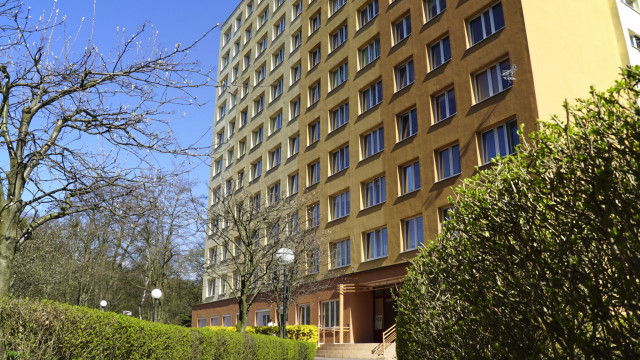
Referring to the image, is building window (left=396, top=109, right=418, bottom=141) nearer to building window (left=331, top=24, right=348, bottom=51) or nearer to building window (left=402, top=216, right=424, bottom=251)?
building window (left=402, top=216, right=424, bottom=251)

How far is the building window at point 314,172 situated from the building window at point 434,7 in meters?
11.9

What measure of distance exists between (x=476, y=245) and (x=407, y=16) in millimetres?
23126

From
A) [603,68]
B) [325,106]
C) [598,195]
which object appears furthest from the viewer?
[325,106]

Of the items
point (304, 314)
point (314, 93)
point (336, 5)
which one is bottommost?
point (304, 314)

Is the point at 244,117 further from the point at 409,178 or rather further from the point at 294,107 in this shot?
the point at 409,178

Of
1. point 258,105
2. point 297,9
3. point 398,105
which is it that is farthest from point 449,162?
point 258,105

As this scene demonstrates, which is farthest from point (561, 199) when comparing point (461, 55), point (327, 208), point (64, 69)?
point (327, 208)

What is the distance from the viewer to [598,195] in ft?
13.6

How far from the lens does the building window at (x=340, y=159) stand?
2948 centimetres

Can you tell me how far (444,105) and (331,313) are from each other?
13129 millimetres

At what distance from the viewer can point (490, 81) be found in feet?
68.2

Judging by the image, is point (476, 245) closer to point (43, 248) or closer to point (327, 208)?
point (327, 208)

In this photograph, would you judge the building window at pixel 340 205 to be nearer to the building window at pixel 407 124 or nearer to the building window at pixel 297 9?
the building window at pixel 407 124

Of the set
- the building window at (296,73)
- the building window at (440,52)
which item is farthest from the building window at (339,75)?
the building window at (440,52)
